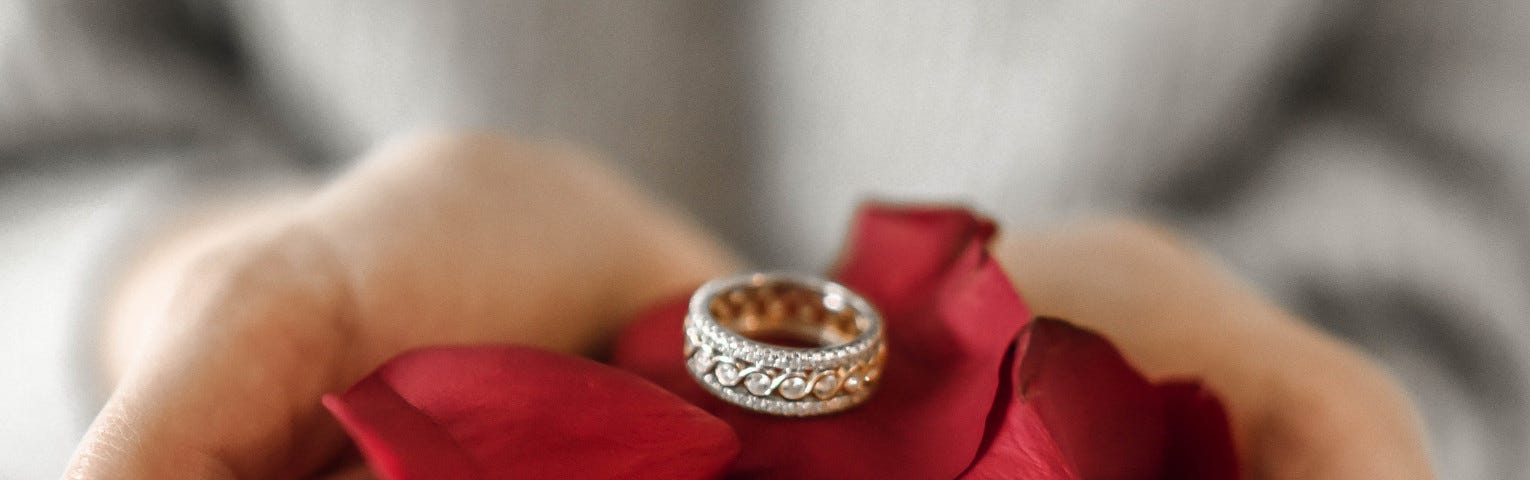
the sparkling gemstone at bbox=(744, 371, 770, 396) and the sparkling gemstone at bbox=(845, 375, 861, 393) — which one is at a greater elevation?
the sparkling gemstone at bbox=(744, 371, 770, 396)

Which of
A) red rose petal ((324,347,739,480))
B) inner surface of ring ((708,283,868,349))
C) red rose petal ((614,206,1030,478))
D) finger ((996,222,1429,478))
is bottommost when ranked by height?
finger ((996,222,1429,478))

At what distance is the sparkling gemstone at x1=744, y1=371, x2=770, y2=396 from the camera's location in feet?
0.96

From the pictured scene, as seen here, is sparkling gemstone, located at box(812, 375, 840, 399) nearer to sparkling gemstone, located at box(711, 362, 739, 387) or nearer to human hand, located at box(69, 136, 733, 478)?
sparkling gemstone, located at box(711, 362, 739, 387)

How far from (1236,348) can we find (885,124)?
300mm

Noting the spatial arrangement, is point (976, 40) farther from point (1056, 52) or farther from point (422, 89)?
point (422, 89)

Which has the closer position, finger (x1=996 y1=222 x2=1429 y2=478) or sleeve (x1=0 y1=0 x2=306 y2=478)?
finger (x1=996 y1=222 x2=1429 y2=478)

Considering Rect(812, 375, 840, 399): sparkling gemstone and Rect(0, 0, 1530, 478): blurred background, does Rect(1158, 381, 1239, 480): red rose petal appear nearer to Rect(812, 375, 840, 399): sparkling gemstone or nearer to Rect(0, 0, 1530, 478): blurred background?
Rect(812, 375, 840, 399): sparkling gemstone

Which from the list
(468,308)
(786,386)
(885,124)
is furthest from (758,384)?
(885,124)

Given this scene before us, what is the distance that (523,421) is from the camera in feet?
0.78

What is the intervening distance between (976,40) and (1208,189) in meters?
0.17

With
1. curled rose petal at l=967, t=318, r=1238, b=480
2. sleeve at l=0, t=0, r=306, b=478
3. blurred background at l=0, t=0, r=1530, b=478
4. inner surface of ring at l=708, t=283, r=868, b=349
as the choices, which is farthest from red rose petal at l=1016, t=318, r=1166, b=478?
sleeve at l=0, t=0, r=306, b=478

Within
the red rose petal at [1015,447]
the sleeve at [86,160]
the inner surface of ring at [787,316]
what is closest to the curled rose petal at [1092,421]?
the red rose petal at [1015,447]

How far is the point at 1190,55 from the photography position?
0.54 meters

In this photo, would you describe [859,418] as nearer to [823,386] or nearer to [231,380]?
[823,386]
